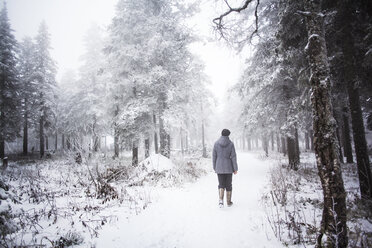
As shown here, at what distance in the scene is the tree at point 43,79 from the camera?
20.9 m

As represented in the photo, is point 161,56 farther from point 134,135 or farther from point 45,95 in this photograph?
point 45,95

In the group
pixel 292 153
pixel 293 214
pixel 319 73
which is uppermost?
pixel 319 73

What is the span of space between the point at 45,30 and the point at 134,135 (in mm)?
21700

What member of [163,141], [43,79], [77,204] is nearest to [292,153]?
[163,141]

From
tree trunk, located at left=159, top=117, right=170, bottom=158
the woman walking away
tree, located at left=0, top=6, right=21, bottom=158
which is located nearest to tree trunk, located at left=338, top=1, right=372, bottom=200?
the woman walking away

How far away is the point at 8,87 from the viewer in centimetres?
1731

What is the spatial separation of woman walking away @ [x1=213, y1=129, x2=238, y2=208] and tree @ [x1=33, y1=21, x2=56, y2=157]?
901 inches

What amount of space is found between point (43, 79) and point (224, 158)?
24435 mm

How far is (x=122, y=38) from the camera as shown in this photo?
42.7 ft

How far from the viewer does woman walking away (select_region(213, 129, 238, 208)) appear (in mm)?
5680

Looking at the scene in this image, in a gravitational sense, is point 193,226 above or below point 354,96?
below

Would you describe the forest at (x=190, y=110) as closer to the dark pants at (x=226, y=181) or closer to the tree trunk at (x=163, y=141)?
the tree trunk at (x=163, y=141)

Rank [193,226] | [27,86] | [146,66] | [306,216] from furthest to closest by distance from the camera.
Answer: [27,86]
[146,66]
[306,216]
[193,226]

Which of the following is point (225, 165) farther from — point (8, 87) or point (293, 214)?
point (8, 87)
